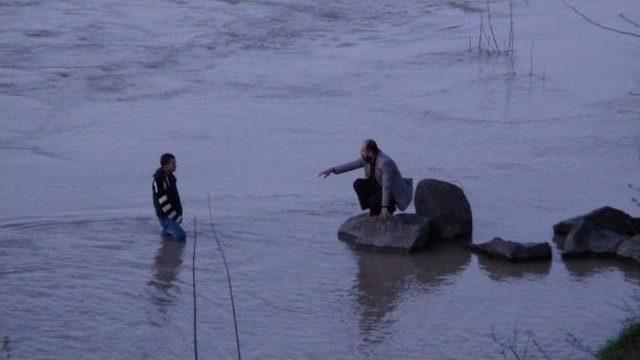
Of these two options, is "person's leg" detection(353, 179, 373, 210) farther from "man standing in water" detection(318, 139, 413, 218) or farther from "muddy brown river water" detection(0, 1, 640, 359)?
"muddy brown river water" detection(0, 1, 640, 359)

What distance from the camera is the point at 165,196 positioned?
43.1ft

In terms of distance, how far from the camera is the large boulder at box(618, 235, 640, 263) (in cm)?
1221

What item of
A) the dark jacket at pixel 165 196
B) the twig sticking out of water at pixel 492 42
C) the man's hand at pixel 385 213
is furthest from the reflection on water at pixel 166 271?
the twig sticking out of water at pixel 492 42

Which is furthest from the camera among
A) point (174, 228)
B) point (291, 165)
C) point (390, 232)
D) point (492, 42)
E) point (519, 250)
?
point (492, 42)

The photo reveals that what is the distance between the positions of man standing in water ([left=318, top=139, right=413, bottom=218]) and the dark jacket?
5.17 feet

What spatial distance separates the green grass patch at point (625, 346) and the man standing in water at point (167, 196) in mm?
5536

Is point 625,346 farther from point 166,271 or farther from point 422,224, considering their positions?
point 166,271

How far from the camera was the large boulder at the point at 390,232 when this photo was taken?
13008 millimetres

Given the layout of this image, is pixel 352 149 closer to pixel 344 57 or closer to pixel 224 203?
pixel 224 203

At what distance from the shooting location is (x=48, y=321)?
10.3 meters

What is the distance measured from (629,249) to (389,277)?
2.47 metres

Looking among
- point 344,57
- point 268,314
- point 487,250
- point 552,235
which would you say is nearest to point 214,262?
point 268,314

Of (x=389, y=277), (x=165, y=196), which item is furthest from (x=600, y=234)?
(x=165, y=196)

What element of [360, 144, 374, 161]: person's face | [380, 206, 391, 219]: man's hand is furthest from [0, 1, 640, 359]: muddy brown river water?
[360, 144, 374, 161]: person's face
